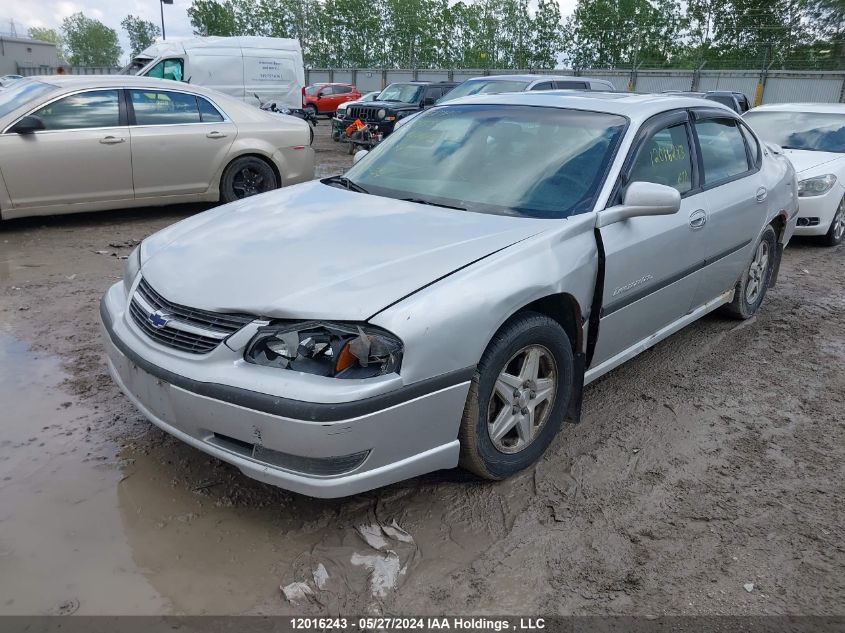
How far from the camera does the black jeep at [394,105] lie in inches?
608

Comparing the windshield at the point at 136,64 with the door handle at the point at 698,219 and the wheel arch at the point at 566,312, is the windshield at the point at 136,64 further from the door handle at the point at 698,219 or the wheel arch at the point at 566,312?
the wheel arch at the point at 566,312

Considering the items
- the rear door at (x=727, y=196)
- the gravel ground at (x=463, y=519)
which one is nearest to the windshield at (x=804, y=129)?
the rear door at (x=727, y=196)

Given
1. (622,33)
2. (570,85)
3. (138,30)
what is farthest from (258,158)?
(138,30)

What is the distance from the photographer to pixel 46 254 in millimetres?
6586

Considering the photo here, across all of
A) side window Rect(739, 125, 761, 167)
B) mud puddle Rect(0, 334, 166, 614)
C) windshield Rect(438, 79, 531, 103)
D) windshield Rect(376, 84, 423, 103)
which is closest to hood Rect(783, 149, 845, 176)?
side window Rect(739, 125, 761, 167)

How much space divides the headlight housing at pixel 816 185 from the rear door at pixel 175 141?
640cm

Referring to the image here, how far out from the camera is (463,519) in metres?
2.94

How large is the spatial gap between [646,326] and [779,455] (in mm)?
930

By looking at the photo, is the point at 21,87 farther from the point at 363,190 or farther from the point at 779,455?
the point at 779,455

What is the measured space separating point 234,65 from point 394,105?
5713 millimetres

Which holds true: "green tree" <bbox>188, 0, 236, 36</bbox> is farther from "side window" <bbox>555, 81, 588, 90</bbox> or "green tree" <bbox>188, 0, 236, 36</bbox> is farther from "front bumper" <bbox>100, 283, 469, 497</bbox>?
"front bumper" <bbox>100, 283, 469, 497</bbox>

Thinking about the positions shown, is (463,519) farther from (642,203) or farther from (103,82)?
(103,82)

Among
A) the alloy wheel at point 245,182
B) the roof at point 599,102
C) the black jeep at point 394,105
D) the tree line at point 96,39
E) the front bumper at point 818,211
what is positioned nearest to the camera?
the roof at point 599,102

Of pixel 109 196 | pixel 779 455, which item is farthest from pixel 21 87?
pixel 779 455
